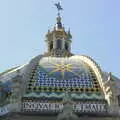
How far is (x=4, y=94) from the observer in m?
40.1

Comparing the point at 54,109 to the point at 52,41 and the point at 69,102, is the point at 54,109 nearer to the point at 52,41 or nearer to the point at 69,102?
the point at 69,102

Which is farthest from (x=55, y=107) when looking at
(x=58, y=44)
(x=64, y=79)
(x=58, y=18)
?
(x=58, y=18)

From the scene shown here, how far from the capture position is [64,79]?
4088 centimetres

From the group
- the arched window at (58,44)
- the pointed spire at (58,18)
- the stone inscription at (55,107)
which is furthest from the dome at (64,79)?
the pointed spire at (58,18)

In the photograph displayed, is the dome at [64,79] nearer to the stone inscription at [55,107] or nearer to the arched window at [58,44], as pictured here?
Result: the stone inscription at [55,107]

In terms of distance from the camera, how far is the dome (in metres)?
39.6

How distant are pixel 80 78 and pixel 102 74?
6.12 ft

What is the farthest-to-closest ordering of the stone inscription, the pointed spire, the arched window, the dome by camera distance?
the pointed spire → the arched window → the dome → the stone inscription

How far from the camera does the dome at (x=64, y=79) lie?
130ft

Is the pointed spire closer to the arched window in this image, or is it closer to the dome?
the arched window

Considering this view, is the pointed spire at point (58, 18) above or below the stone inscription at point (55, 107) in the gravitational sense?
above

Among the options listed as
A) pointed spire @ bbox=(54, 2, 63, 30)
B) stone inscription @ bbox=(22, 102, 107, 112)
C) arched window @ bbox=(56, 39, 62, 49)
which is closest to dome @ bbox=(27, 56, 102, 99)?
stone inscription @ bbox=(22, 102, 107, 112)

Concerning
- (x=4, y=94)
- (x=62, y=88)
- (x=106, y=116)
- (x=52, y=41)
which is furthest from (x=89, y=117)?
(x=52, y=41)

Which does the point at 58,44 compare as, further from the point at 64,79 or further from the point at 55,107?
the point at 55,107
